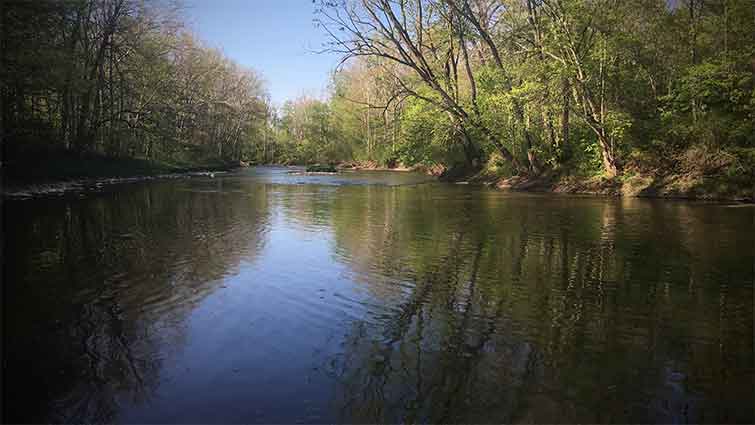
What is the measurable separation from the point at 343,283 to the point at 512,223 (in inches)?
319

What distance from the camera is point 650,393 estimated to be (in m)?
4.16

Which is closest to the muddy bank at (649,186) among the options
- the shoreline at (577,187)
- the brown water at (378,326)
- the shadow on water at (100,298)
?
the shoreline at (577,187)

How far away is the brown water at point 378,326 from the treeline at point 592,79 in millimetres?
12545

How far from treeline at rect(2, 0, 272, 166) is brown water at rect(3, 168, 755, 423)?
1206 centimetres

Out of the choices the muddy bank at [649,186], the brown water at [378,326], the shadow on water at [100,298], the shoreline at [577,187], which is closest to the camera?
the brown water at [378,326]

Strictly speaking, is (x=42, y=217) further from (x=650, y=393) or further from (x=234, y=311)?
(x=650, y=393)

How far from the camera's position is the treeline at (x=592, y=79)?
2198 centimetres

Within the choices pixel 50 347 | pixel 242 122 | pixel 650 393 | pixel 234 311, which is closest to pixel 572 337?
pixel 650 393

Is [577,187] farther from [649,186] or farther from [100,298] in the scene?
[100,298]

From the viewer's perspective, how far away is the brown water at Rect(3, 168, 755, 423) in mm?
4027

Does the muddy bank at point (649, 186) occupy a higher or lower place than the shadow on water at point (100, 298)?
higher

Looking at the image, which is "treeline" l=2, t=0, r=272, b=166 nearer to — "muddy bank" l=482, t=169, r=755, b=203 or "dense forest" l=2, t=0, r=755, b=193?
"dense forest" l=2, t=0, r=755, b=193

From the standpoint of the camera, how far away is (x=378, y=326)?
5801mm

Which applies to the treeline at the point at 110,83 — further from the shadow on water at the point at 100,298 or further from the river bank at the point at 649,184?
the river bank at the point at 649,184
